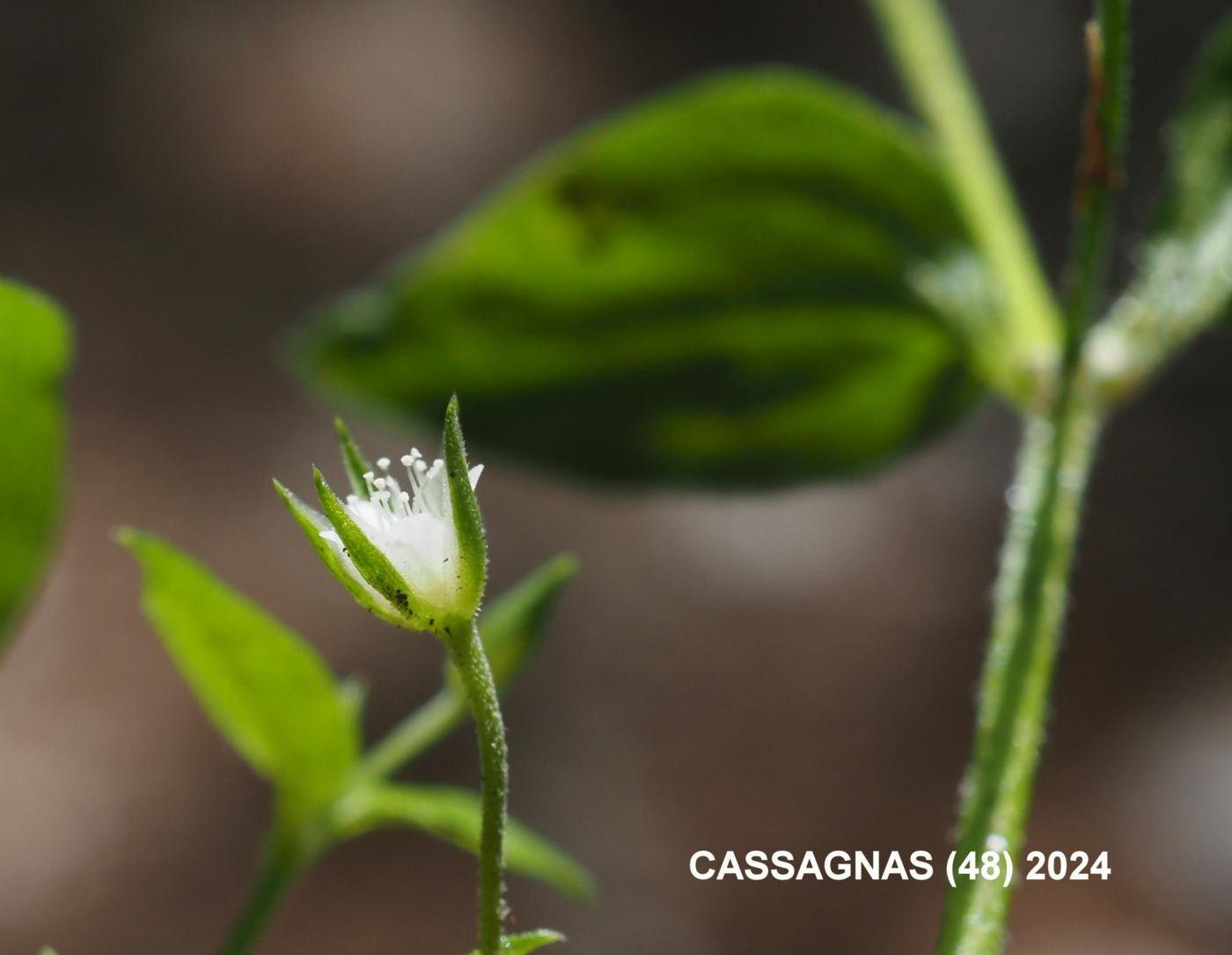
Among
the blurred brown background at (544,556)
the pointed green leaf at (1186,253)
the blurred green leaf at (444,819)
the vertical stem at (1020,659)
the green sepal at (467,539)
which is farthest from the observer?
the blurred brown background at (544,556)

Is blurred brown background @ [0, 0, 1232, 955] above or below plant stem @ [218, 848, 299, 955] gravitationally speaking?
above

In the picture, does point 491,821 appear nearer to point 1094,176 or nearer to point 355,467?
point 355,467

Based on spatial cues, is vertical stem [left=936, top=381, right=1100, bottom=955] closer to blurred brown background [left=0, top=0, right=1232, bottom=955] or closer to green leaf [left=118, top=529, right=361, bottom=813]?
green leaf [left=118, top=529, right=361, bottom=813]

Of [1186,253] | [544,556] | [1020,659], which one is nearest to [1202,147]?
[1186,253]

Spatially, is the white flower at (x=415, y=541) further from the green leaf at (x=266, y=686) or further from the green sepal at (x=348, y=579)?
the green leaf at (x=266, y=686)

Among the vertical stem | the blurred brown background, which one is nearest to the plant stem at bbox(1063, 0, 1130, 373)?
the vertical stem

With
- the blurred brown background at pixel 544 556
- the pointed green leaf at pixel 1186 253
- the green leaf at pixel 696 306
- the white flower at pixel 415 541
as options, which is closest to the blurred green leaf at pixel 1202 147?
the pointed green leaf at pixel 1186 253
